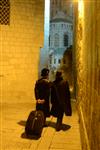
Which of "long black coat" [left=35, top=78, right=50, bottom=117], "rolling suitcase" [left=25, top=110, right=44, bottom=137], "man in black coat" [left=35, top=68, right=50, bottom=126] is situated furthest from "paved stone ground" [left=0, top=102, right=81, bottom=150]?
"man in black coat" [left=35, top=68, right=50, bottom=126]

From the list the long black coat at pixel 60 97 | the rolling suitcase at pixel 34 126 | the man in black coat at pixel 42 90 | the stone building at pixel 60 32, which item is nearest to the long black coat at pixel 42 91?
the man in black coat at pixel 42 90

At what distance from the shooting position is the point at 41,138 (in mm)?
7559

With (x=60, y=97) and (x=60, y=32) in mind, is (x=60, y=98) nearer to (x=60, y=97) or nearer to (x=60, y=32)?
(x=60, y=97)

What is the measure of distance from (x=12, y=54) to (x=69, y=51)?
710cm

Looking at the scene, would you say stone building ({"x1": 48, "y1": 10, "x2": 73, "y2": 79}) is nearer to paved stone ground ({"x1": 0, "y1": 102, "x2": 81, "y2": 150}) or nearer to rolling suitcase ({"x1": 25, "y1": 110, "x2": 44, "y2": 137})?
paved stone ground ({"x1": 0, "y1": 102, "x2": 81, "y2": 150})

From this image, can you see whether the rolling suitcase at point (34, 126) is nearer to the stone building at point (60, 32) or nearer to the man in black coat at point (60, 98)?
the man in black coat at point (60, 98)

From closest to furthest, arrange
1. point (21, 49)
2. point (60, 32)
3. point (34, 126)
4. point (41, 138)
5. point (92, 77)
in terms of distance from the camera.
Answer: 1. point (92, 77)
2. point (34, 126)
3. point (41, 138)
4. point (21, 49)
5. point (60, 32)

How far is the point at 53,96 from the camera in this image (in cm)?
841

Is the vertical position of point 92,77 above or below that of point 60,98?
above

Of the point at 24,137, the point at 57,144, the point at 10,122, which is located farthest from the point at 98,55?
the point at 10,122

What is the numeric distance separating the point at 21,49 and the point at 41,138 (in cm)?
608

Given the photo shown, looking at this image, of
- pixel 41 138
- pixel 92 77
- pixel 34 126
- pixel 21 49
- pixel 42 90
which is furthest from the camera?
pixel 21 49

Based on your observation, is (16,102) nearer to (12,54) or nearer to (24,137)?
(12,54)

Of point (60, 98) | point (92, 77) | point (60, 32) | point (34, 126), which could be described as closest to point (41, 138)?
point (34, 126)
